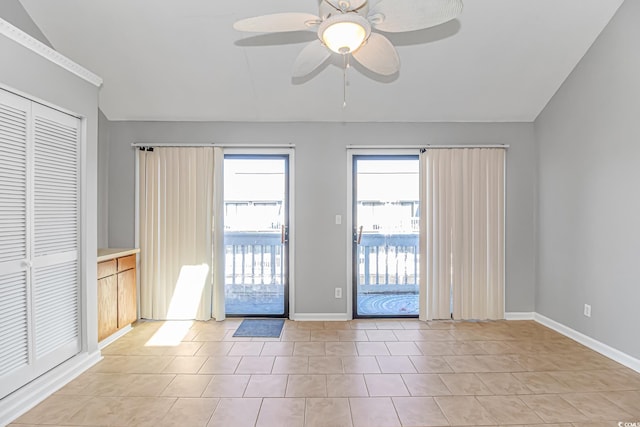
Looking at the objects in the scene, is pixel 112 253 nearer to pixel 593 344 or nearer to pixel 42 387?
pixel 42 387

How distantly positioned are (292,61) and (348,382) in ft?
9.51

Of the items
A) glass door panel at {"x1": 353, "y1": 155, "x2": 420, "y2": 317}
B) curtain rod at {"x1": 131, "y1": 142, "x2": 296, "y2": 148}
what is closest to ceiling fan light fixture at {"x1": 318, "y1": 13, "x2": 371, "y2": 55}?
curtain rod at {"x1": 131, "y1": 142, "x2": 296, "y2": 148}

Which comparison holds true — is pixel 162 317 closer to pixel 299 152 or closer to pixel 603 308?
pixel 299 152

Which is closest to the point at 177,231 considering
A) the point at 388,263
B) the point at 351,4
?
the point at 388,263

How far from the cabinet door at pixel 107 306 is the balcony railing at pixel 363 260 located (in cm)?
126

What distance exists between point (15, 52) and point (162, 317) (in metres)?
2.87

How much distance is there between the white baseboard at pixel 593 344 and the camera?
282 centimetres

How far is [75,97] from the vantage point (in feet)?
9.05

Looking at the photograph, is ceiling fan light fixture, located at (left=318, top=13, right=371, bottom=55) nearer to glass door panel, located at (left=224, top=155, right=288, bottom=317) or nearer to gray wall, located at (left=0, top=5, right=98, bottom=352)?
gray wall, located at (left=0, top=5, right=98, bottom=352)

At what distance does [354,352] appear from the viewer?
317 centimetres

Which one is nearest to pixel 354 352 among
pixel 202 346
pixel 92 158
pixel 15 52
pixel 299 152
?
pixel 202 346

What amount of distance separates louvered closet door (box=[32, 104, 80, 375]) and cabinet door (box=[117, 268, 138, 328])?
28.1 inches

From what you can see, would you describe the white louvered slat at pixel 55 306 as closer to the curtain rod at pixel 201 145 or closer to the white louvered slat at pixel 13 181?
the white louvered slat at pixel 13 181

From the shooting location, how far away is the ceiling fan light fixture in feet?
5.54
